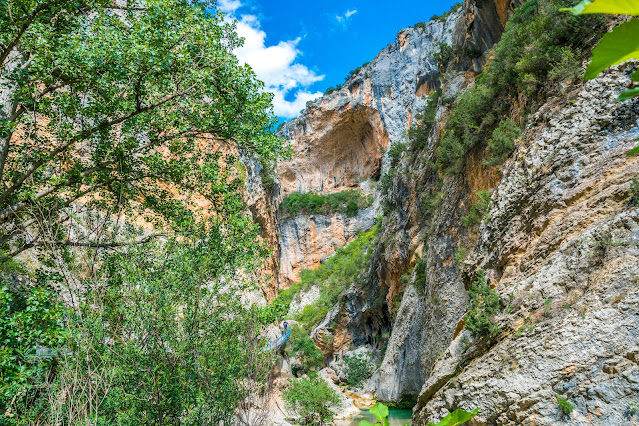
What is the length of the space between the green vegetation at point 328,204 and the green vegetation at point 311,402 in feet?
108

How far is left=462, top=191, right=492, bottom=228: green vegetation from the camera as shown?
34.8 ft

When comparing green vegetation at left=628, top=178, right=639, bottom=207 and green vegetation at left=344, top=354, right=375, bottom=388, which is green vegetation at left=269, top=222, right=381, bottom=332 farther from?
green vegetation at left=628, top=178, right=639, bottom=207

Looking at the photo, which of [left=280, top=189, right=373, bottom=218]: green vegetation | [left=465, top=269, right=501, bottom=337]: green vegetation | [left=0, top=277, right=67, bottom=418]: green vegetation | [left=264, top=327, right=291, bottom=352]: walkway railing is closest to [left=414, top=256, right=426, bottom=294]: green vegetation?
[left=264, top=327, right=291, bottom=352]: walkway railing

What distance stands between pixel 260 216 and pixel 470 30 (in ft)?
53.6

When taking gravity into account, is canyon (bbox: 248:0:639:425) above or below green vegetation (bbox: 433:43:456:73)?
below

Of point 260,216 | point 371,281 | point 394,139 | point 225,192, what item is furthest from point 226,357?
point 394,139

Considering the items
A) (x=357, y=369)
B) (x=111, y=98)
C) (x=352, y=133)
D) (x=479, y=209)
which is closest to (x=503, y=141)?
(x=479, y=209)

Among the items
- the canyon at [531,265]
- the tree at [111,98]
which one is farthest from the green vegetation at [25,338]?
the canyon at [531,265]

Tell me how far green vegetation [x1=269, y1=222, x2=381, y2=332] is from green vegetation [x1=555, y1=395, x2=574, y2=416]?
93.7 feet

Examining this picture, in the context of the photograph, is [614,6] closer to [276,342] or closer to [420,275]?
[276,342]

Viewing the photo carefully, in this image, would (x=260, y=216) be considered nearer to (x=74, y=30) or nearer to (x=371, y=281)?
(x=371, y=281)

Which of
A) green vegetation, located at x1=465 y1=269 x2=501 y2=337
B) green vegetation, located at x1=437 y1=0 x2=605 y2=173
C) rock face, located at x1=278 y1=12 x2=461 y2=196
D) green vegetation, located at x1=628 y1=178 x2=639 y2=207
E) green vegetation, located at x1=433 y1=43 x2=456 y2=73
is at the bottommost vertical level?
green vegetation, located at x1=465 y1=269 x2=501 y2=337

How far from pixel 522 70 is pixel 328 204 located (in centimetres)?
4046

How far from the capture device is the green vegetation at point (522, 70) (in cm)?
882
